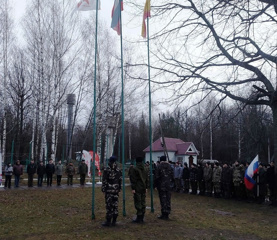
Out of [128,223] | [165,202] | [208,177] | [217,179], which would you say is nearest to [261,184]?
[217,179]

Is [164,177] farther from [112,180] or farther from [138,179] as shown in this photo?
[112,180]

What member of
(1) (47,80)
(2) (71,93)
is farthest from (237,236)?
(2) (71,93)

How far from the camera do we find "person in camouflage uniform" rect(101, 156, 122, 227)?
778 cm

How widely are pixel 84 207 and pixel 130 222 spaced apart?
3389 mm

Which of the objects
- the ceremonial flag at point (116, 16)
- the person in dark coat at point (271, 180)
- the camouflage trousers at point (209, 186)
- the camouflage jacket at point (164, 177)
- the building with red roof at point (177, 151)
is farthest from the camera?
the building with red roof at point (177, 151)

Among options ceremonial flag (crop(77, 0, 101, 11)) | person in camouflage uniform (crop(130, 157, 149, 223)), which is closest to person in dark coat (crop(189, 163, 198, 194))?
person in camouflage uniform (crop(130, 157, 149, 223))

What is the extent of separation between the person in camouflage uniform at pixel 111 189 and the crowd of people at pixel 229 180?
4.89m

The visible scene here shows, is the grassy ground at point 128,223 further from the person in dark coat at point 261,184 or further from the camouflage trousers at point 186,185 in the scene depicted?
the camouflage trousers at point 186,185

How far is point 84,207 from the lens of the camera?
36.6 ft

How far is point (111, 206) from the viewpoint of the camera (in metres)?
7.76

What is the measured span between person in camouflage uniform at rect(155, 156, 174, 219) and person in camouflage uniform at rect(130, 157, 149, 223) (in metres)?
0.73

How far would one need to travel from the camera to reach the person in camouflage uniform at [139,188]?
8.23 metres

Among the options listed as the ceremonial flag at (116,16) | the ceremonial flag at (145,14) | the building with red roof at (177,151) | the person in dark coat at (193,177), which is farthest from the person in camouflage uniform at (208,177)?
the building with red roof at (177,151)

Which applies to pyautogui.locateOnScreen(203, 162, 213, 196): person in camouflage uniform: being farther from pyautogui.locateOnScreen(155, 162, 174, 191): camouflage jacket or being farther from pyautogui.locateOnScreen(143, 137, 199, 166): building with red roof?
pyautogui.locateOnScreen(143, 137, 199, 166): building with red roof
